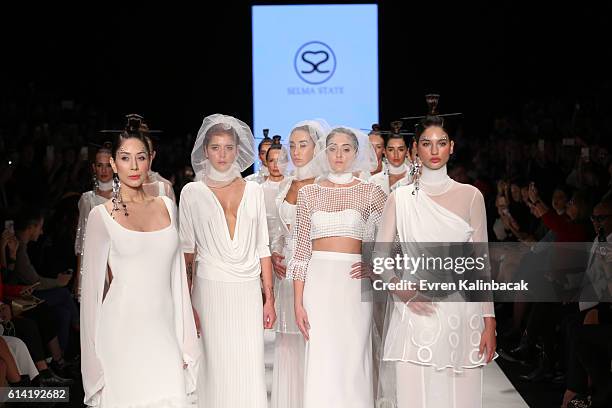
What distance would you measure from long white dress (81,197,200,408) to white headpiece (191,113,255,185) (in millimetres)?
968

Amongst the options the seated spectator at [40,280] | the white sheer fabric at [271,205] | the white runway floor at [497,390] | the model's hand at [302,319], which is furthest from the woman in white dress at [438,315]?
the seated spectator at [40,280]

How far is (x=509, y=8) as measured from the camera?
12562 mm

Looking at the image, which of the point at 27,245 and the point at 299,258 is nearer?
the point at 299,258

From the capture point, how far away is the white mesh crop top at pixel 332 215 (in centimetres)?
485

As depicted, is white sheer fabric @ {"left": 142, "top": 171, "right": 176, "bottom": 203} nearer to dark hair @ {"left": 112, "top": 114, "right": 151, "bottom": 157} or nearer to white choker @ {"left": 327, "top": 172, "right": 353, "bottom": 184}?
white choker @ {"left": 327, "top": 172, "right": 353, "bottom": 184}

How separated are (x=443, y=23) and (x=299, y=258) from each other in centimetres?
857

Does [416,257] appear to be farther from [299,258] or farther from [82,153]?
[82,153]

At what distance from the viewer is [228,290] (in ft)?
16.1

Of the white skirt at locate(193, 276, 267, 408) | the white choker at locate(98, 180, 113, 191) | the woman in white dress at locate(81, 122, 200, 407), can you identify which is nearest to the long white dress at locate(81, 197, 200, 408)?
the woman in white dress at locate(81, 122, 200, 407)

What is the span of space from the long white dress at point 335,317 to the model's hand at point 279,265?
0.75m

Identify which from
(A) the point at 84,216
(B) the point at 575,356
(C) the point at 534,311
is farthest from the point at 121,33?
(B) the point at 575,356

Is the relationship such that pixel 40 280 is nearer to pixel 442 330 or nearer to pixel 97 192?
pixel 97 192

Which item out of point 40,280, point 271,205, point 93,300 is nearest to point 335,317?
point 93,300

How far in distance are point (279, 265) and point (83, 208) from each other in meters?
2.43
